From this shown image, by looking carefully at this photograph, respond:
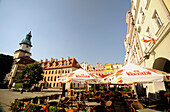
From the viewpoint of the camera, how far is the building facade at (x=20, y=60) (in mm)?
39894

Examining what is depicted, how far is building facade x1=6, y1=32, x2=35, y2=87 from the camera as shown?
39894 millimetres

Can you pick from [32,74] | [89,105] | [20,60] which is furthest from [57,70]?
[89,105]

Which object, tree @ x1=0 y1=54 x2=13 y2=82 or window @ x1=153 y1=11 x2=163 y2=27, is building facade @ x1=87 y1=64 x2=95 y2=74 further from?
window @ x1=153 y1=11 x2=163 y2=27

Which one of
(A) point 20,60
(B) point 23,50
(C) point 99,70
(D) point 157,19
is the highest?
(B) point 23,50

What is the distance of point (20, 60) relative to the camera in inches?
1727

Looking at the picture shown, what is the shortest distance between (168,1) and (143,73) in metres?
5.57

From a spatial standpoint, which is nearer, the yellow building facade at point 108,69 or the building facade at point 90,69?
the yellow building facade at point 108,69

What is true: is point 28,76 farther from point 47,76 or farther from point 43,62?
point 43,62

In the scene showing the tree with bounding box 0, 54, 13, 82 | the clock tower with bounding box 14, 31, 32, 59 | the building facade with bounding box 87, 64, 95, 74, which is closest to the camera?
the tree with bounding box 0, 54, 13, 82

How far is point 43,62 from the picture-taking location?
50.8 meters

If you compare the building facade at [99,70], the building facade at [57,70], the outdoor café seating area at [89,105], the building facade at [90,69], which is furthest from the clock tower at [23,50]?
the outdoor café seating area at [89,105]

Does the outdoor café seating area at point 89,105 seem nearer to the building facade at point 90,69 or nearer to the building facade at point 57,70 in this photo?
the building facade at point 57,70

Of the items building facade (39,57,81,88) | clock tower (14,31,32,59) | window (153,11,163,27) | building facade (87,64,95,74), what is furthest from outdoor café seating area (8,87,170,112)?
clock tower (14,31,32,59)

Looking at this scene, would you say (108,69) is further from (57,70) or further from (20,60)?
(20,60)
